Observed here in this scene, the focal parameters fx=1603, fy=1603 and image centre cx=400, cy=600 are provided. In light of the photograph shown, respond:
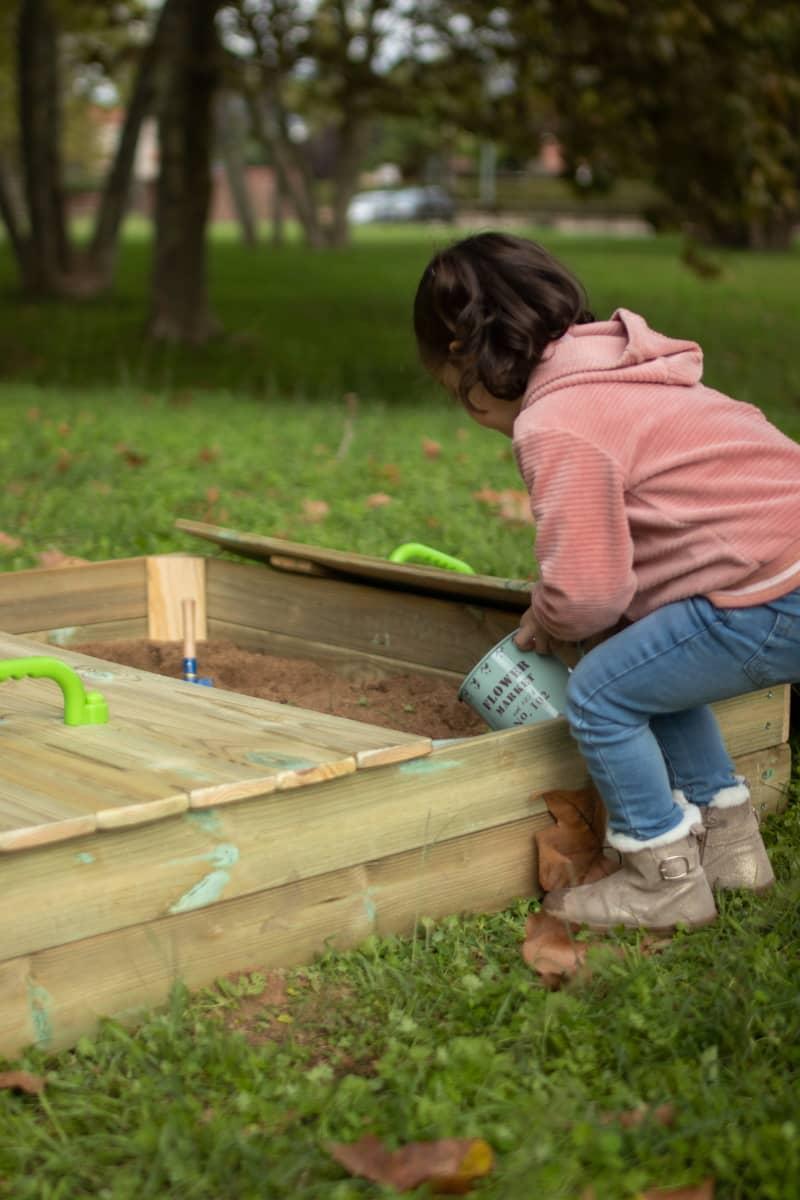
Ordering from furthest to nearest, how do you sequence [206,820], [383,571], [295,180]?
[295,180] → [383,571] → [206,820]

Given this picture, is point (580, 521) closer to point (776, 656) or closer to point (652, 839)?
point (776, 656)

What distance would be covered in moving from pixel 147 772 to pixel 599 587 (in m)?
0.82

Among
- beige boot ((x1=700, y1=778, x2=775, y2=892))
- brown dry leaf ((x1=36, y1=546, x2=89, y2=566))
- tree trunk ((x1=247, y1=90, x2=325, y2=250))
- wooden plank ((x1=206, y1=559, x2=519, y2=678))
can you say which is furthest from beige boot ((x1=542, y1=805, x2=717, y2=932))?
tree trunk ((x1=247, y1=90, x2=325, y2=250))

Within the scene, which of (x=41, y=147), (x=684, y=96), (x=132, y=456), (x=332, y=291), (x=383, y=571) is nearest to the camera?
(x=383, y=571)

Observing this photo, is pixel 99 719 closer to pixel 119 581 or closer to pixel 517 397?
pixel 517 397

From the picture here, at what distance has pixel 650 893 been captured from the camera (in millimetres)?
2805

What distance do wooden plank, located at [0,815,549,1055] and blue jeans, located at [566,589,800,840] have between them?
0.22m

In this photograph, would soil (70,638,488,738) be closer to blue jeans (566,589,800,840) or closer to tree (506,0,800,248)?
blue jeans (566,589,800,840)

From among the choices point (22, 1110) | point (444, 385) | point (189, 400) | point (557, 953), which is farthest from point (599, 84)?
point (22, 1110)

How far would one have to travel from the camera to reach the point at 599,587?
273 cm

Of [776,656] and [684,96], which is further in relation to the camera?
[684,96]

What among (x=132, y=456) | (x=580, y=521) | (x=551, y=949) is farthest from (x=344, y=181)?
(x=551, y=949)

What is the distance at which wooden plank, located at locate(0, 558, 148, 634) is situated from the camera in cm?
422

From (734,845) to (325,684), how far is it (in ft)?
4.49
